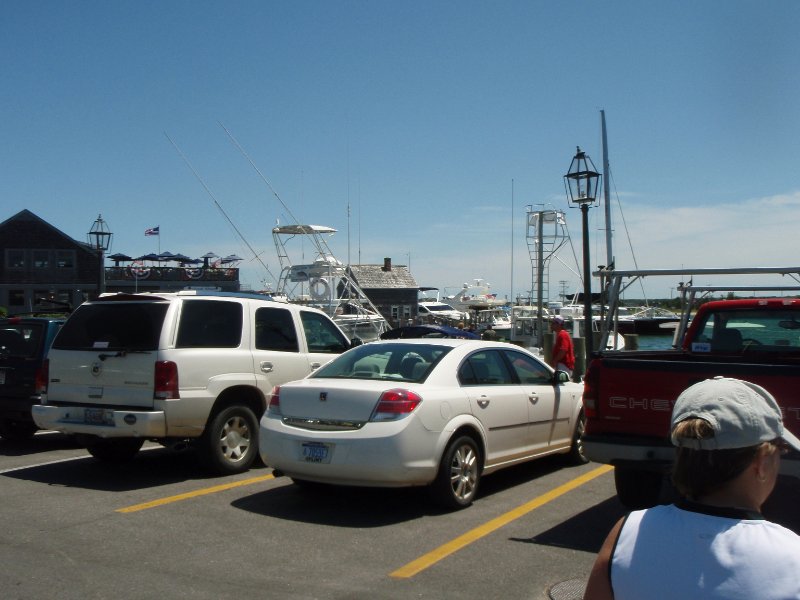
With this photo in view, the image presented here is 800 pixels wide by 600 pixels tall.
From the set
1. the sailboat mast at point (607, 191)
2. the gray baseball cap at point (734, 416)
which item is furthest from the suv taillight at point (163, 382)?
the sailboat mast at point (607, 191)

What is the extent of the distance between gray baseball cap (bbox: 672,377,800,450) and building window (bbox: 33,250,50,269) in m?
57.6

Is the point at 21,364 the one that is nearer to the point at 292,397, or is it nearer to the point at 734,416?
the point at 292,397

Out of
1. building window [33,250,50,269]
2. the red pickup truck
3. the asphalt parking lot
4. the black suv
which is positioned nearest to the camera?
the asphalt parking lot

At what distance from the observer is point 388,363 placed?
8062mm

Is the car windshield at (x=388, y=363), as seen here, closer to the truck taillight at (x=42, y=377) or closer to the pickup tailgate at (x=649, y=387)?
the pickup tailgate at (x=649, y=387)

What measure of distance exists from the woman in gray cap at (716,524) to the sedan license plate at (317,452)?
522 centimetres

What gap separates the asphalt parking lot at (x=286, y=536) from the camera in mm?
5504

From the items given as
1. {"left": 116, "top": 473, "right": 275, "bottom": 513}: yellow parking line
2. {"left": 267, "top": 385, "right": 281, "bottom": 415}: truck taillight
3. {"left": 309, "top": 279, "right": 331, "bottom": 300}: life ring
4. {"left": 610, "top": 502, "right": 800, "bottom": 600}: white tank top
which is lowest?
{"left": 116, "top": 473, "right": 275, "bottom": 513}: yellow parking line

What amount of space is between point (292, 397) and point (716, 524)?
595 centimetres

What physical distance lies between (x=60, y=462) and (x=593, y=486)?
6.02 m

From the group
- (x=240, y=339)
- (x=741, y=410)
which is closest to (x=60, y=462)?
(x=240, y=339)

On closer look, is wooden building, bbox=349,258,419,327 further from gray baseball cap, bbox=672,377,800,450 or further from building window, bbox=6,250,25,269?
gray baseball cap, bbox=672,377,800,450

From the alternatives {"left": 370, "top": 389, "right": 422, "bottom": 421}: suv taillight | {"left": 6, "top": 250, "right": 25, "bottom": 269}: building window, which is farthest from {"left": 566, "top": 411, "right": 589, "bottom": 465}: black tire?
{"left": 6, "top": 250, "right": 25, "bottom": 269}: building window

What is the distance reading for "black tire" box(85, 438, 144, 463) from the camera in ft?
32.0
